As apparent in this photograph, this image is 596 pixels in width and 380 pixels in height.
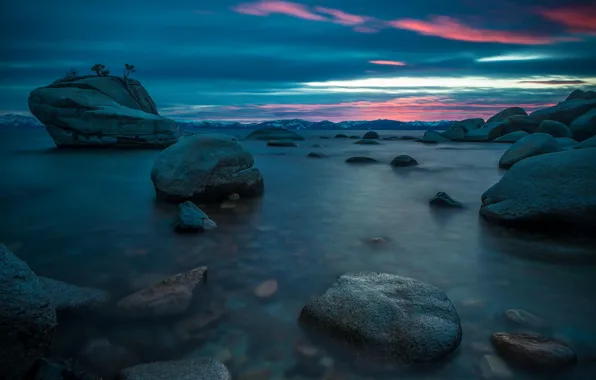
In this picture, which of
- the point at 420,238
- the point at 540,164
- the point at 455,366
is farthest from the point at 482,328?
the point at 540,164

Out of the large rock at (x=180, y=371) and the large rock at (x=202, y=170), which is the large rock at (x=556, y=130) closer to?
the large rock at (x=202, y=170)

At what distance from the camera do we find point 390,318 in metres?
2.05

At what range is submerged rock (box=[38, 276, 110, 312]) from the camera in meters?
2.33

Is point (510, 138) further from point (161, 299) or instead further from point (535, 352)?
point (161, 299)

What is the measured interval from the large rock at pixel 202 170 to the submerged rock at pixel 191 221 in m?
1.27

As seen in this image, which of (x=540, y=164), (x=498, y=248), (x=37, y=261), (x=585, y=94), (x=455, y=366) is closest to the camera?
(x=455, y=366)

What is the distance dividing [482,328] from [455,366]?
453mm

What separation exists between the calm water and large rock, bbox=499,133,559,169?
4.85m

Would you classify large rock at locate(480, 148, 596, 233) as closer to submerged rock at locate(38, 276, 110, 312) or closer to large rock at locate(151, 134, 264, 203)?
large rock at locate(151, 134, 264, 203)

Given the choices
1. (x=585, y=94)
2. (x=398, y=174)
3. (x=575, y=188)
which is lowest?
(x=398, y=174)

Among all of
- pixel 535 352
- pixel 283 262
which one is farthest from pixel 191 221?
pixel 535 352

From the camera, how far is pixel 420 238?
13.5 ft

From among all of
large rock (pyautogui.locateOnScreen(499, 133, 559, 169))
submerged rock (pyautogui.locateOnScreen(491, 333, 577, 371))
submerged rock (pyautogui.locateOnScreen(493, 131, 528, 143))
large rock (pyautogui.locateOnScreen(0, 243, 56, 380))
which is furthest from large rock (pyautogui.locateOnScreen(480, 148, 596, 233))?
submerged rock (pyautogui.locateOnScreen(493, 131, 528, 143))

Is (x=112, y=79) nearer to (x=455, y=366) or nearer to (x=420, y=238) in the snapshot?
(x=420, y=238)
